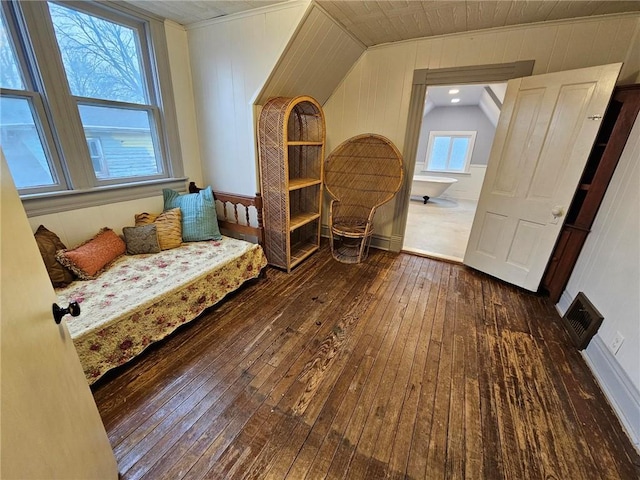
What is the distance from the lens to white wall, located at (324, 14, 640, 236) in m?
2.16

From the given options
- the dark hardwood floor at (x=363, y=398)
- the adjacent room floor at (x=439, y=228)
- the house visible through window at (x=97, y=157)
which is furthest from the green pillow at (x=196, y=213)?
the adjacent room floor at (x=439, y=228)

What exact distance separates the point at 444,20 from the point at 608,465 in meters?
3.09

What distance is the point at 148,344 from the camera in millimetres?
1726

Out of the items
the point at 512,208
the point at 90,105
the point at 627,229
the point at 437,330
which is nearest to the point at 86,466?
the point at 437,330

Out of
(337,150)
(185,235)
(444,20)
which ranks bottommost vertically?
(185,235)

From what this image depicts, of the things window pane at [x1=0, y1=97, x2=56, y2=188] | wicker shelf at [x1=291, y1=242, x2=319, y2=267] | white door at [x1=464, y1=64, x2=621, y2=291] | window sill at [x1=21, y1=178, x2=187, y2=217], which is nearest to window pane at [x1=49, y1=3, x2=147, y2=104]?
window pane at [x1=0, y1=97, x2=56, y2=188]

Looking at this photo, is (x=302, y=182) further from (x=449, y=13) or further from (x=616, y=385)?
(x=616, y=385)

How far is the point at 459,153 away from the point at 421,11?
5.36 meters

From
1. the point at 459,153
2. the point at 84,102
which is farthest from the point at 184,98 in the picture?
the point at 459,153

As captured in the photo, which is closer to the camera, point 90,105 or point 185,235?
point 90,105

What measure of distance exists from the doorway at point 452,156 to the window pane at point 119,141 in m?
3.86

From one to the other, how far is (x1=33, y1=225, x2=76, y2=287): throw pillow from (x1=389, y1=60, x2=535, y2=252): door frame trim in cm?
310

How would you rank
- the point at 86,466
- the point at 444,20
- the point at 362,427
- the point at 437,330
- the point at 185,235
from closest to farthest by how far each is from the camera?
the point at 86,466 → the point at 362,427 → the point at 437,330 → the point at 444,20 → the point at 185,235

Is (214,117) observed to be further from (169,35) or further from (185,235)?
(185,235)
